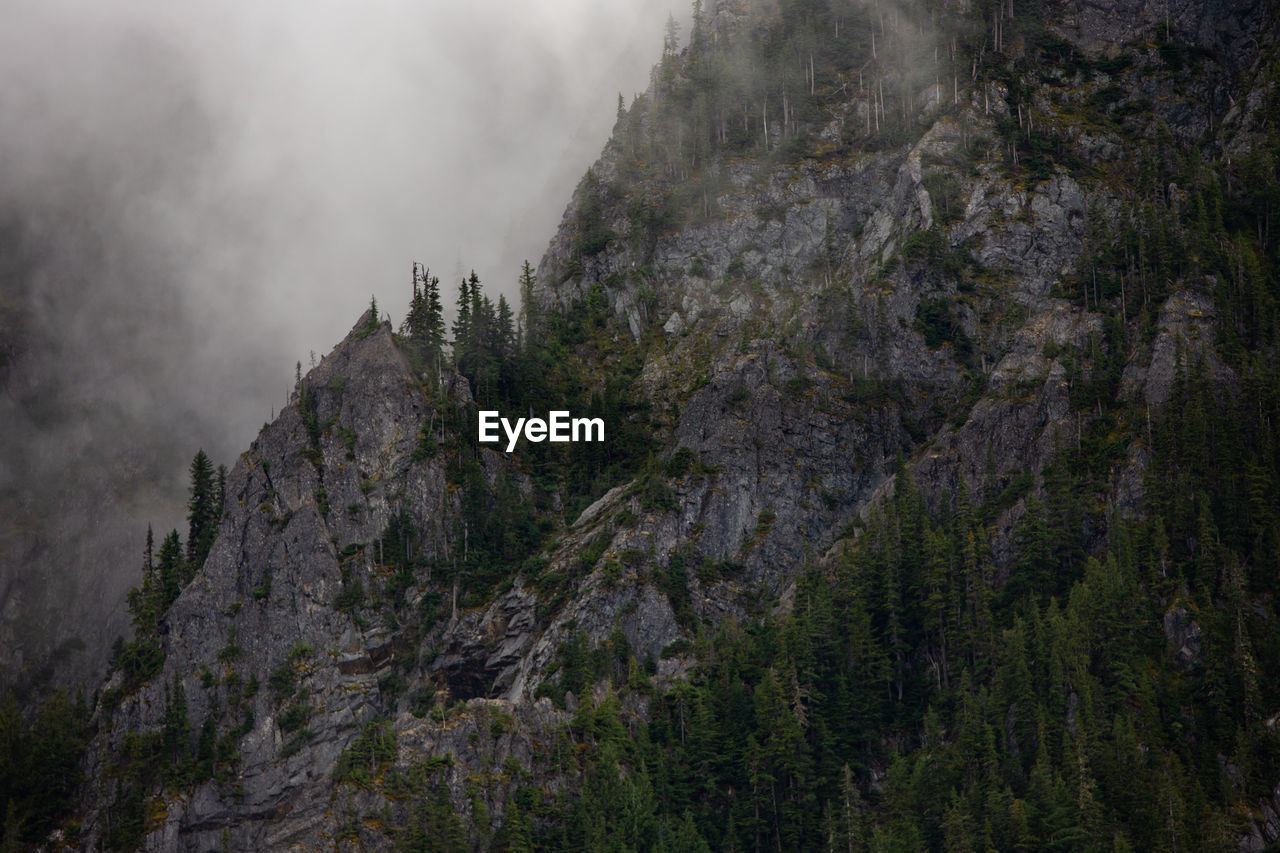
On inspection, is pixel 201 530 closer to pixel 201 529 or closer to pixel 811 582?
pixel 201 529

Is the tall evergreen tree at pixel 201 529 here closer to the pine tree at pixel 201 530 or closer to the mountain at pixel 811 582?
the pine tree at pixel 201 530

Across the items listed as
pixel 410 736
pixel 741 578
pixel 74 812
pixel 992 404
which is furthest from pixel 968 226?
pixel 74 812

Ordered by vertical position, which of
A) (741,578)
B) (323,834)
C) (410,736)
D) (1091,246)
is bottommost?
(323,834)

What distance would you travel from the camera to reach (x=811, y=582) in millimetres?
165000

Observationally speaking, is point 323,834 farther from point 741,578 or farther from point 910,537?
point 910,537

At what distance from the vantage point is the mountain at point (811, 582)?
13562cm

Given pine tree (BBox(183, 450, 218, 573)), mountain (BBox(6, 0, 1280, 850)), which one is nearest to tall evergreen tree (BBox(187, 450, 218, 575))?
pine tree (BBox(183, 450, 218, 573))

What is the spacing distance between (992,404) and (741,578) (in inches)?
1570

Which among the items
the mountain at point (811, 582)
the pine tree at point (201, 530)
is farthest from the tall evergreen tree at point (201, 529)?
the mountain at point (811, 582)

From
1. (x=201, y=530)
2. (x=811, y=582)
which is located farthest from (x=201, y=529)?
(x=811, y=582)

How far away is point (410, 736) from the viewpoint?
152 m

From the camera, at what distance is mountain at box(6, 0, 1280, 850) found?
13562 cm

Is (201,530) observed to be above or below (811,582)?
above

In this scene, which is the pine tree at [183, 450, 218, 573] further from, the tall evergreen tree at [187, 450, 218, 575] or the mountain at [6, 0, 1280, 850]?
the mountain at [6, 0, 1280, 850]
